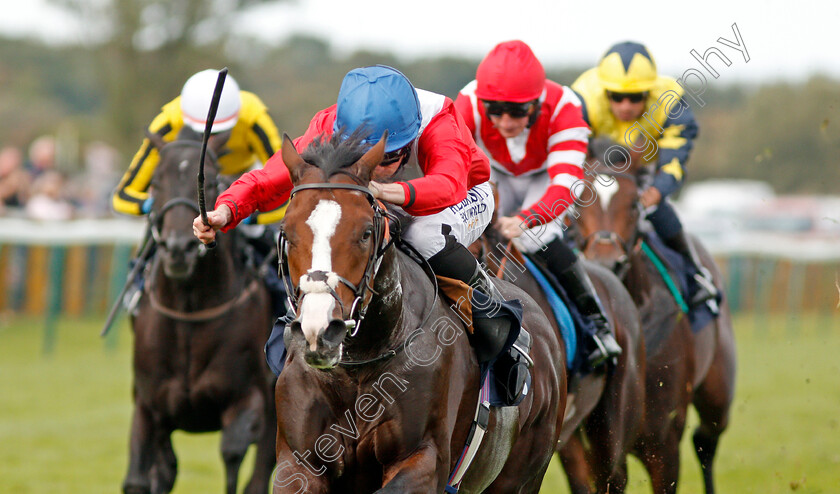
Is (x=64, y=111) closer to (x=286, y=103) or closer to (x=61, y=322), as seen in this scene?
(x=286, y=103)

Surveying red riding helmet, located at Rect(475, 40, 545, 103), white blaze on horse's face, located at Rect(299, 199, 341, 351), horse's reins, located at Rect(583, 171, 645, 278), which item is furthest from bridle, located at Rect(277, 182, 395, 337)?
horse's reins, located at Rect(583, 171, 645, 278)

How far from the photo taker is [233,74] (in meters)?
25.4

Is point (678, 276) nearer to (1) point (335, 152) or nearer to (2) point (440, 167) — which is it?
(2) point (440, 167)

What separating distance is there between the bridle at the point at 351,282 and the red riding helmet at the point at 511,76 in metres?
1.71

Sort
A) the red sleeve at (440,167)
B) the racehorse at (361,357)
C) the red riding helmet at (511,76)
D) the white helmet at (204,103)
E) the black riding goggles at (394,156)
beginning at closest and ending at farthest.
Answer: the racehorse at (361,357)
the red sleeve at (440,167)
the black riding goggles at (394,156)
the red riding helmet at (511,76)
the white helmet at (204,103)

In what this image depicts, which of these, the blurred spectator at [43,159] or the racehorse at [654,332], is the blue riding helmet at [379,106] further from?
the blurred spectator at [43,159]

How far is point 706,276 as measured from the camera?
21.5 feet

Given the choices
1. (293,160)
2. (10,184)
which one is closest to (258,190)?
(293,160)

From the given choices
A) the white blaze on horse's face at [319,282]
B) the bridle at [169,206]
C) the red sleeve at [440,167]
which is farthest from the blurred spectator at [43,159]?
the white blaze on horse's face at [319,282]

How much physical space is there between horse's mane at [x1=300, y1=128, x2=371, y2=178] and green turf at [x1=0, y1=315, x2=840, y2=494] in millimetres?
3025

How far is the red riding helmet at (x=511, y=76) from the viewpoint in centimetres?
471

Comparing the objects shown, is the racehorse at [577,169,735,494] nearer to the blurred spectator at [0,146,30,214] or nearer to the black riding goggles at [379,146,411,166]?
the black riding goggles at [379,146,411,166]

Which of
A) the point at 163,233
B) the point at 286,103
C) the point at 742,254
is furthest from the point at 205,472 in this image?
the point at 286,103

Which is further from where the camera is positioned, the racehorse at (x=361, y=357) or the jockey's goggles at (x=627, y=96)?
the jockey's goggles at (x=627, y=96)
